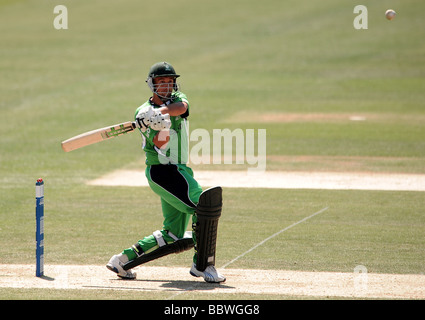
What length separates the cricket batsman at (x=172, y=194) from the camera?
23.2ft

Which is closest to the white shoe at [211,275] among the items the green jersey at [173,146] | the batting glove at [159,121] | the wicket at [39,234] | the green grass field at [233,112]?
the green grass field at [233,112]

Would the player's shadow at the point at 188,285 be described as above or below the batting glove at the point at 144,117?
below

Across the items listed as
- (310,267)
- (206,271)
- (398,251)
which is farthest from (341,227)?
(206,271)

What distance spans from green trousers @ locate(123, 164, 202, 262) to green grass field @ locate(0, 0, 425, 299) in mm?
737

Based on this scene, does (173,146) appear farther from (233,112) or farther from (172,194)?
(233,112)

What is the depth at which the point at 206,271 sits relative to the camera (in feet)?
23.5

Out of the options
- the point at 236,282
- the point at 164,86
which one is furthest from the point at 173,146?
the point at 236,282

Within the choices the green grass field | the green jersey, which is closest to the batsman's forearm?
the green jersey

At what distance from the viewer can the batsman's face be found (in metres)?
7.43

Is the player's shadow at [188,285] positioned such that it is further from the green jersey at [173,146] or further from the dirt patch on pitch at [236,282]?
the green jersey at [173,146]

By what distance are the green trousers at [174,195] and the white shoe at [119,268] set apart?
0.11 m

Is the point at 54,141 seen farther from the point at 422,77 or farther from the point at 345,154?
the point at 422,77

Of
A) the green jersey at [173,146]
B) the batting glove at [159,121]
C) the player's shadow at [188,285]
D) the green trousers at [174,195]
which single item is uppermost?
the batting glove at [159,121]

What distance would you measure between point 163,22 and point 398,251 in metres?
33.5
